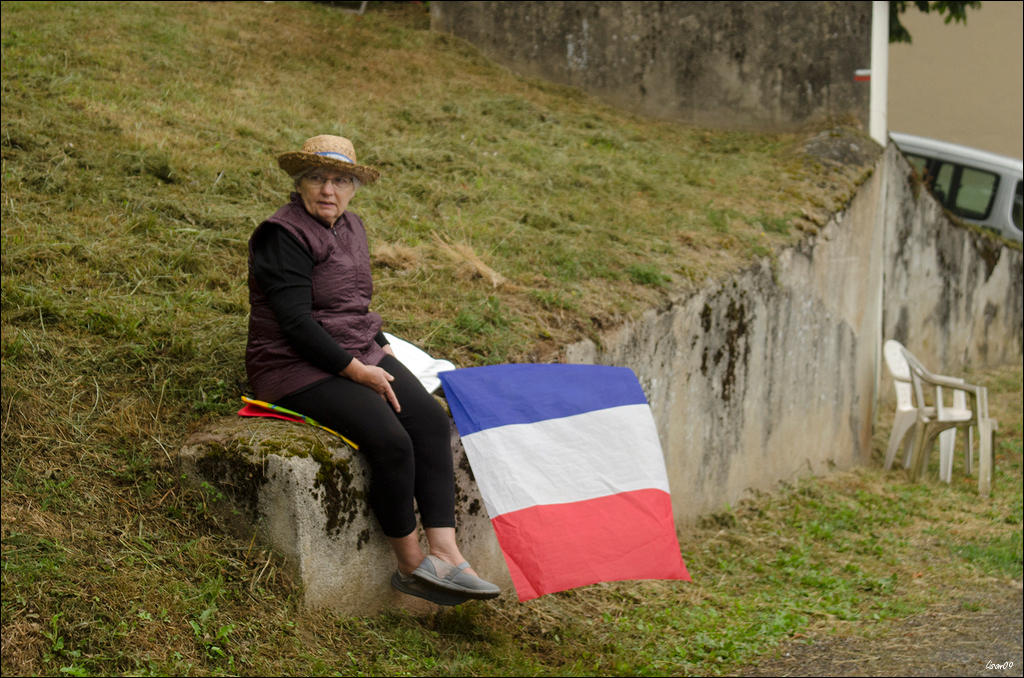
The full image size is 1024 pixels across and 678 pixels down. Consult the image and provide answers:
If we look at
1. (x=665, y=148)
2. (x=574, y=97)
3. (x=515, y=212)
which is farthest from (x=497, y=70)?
(x=515, y=212)

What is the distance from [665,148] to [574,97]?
1.46 meters

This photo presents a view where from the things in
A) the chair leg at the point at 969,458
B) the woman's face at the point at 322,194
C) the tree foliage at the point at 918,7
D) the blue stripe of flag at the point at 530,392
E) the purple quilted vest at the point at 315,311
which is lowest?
the chair leg at the point at 969,458

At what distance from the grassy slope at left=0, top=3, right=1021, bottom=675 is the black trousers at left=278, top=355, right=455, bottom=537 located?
0.47 m

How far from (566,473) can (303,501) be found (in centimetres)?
117

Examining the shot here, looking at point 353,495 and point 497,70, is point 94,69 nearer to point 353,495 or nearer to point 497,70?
point 497,70

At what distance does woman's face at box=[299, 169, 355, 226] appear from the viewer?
11.0 feet

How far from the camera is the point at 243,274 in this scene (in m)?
4.73

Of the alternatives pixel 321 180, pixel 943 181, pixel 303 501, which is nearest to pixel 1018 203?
pixel 943 181

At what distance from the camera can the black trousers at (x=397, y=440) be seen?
10.6 feet

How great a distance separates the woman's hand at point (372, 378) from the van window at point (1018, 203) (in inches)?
484

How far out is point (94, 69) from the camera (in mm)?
6938

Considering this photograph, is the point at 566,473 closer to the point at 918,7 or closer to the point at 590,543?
the point at 590,543

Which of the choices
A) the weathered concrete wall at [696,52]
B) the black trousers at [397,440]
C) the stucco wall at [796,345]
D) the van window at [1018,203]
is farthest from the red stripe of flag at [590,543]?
the van window at [1018,203]

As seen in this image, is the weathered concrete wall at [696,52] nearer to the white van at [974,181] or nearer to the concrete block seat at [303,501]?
the white van at [974,181]
